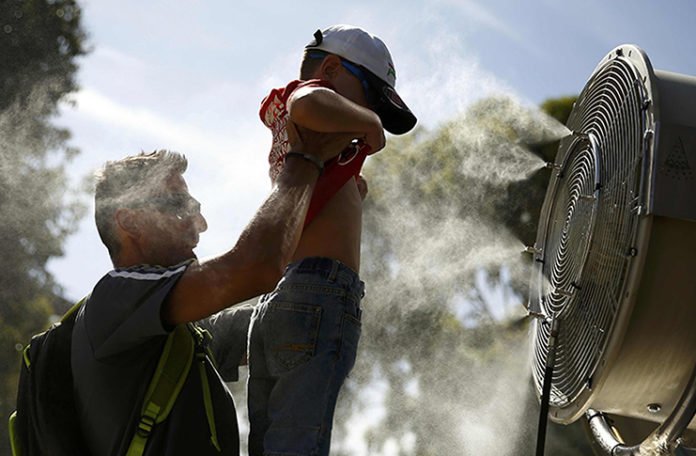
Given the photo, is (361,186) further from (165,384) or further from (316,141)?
(165,384)

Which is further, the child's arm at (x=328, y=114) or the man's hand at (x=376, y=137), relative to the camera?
the man's hand at (x=376, y=137)

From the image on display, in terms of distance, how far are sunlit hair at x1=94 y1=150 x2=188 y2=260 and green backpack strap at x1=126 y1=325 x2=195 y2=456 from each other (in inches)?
14.7

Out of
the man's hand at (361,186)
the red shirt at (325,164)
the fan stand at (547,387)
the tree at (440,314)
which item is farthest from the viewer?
the tree at (440,314)

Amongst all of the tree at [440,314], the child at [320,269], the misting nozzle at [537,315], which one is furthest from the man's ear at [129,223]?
the tree at [440,314]

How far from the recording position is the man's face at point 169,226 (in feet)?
10.1

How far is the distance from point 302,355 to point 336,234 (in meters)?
0.43

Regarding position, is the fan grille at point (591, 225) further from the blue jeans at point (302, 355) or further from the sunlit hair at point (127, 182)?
the sunlit hair at point (127, 182)

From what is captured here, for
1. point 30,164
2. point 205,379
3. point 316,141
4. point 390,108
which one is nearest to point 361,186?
point 390,108

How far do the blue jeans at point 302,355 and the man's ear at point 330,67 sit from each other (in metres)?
0.67

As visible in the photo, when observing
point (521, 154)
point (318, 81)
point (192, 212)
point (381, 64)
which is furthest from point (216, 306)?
point (521, 154)

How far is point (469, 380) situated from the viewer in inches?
540

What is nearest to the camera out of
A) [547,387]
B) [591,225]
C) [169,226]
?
[169,226]

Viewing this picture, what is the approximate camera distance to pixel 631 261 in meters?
3.38

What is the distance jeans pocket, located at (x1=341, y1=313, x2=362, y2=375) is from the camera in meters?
3.11
